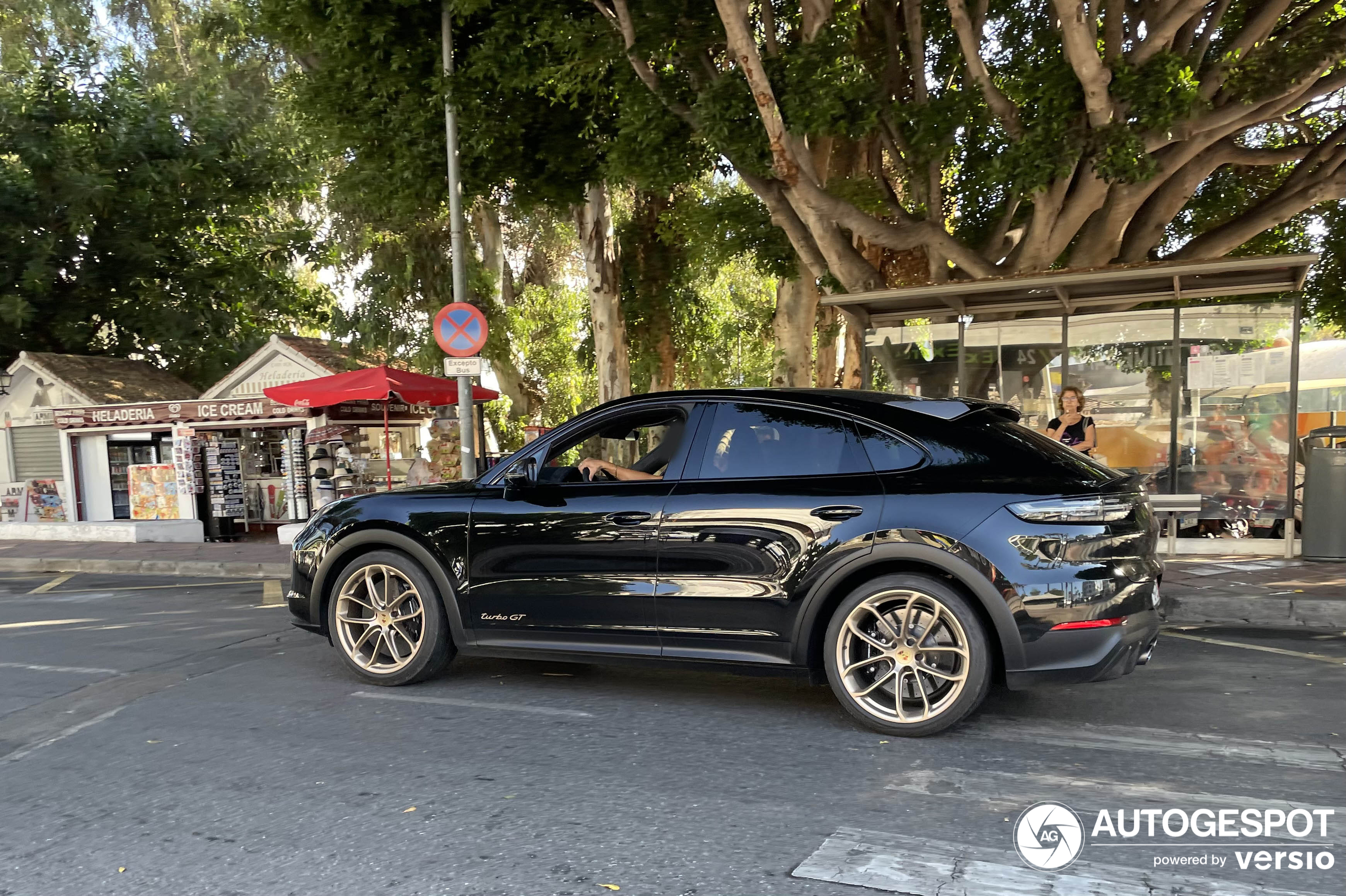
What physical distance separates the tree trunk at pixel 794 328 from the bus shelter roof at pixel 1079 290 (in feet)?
11.8

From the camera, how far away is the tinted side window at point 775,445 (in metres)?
4.52

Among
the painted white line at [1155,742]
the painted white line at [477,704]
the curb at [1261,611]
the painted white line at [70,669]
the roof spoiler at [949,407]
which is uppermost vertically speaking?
the roof spoiler at [949,407]

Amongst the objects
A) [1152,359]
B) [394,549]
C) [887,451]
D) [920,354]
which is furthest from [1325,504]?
[394,549]

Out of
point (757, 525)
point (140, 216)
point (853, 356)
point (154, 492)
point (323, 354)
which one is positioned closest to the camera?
point (757, 525)

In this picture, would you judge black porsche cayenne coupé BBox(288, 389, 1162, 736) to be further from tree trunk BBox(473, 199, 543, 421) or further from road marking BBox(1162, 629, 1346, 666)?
tree trunk BBox(473, 199, 543, 421)

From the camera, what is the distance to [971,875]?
9.83 feet

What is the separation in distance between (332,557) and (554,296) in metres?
25.4

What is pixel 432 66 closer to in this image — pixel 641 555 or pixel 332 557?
pixel 332 557

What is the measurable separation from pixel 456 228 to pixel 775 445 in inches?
324

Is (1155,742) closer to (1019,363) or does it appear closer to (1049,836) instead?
(1049,836)

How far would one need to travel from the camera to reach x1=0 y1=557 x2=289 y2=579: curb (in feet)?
37.7

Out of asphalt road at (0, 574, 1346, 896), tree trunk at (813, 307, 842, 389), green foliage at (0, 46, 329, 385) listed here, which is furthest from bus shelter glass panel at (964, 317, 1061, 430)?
green foliage at (0, 46, 329, 385)

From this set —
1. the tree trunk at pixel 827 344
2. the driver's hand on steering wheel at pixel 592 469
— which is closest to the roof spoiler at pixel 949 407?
the driver's hand on steering wheel at pixel 592 469

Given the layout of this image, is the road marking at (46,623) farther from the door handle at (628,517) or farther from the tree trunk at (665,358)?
the tree trunk at (665,358)
